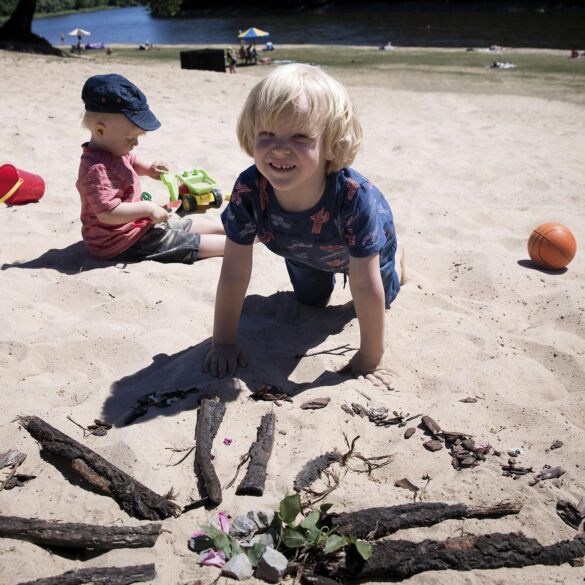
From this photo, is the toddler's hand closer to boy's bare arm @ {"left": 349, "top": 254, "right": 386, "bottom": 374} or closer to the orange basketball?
boy's bare arm @ {"left": 349, "top": 254, "right": 386, "bottom": 374}

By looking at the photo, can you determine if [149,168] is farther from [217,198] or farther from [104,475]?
[104,475]

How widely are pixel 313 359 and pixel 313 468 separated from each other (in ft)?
2.68

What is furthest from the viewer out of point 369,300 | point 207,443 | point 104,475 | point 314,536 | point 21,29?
point 21,29

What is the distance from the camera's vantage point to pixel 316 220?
3.05 m

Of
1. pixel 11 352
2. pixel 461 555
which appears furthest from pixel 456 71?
pixel 461 555

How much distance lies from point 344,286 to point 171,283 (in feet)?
3.28

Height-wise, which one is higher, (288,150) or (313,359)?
(288,150)

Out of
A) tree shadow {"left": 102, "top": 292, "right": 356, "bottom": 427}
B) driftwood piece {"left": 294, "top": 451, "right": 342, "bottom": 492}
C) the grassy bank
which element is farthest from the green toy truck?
the grassy bank

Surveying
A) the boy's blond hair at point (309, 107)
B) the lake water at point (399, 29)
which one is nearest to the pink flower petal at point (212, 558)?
the boy's blond hair at point (309, 107)

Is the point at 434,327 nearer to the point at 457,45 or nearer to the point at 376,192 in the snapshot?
the point at 376,192

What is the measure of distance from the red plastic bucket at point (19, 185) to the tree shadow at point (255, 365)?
2171 mm

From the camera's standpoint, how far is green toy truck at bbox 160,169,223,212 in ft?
16.5

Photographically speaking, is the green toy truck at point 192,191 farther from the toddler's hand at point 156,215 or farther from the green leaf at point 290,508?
the green leaf at point 290,508

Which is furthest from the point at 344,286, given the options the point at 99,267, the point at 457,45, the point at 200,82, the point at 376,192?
the point at 457,45
